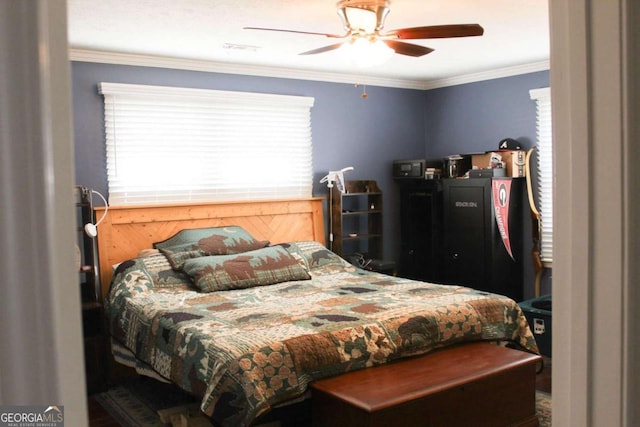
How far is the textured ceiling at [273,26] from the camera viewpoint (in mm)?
3645

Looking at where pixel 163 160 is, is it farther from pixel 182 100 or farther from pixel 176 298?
pixel 176 298

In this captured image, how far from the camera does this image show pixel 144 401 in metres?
4.18

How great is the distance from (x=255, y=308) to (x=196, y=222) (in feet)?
5.22

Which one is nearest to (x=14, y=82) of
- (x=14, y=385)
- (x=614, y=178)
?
(x=14, y=385)

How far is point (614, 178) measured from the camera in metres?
0.91

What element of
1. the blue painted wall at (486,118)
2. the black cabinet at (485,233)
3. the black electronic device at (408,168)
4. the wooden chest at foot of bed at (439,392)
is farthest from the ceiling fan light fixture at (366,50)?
the black electronic device at (408,168)

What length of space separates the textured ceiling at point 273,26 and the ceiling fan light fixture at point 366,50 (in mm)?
288

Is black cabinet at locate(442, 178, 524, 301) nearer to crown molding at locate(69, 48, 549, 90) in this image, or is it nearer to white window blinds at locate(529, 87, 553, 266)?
white window blinds at locate(529, 87, 553, 266)

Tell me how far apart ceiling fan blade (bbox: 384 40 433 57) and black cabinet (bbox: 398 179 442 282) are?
2637 mm

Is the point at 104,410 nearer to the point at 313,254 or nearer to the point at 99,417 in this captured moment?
the point at 99,417

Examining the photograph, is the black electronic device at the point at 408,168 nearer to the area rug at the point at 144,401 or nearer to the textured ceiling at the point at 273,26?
the textured ceiling at the point at 273,26

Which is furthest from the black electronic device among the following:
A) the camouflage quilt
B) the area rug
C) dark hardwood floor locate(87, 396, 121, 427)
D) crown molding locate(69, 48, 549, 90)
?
dark hardwood floor locate(87, 396, 121, 427)

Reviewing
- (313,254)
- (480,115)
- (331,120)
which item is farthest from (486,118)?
(313,254)

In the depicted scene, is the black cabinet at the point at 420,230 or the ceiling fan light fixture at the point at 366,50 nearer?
the ceiling fan light fixture at the point at 366,50
